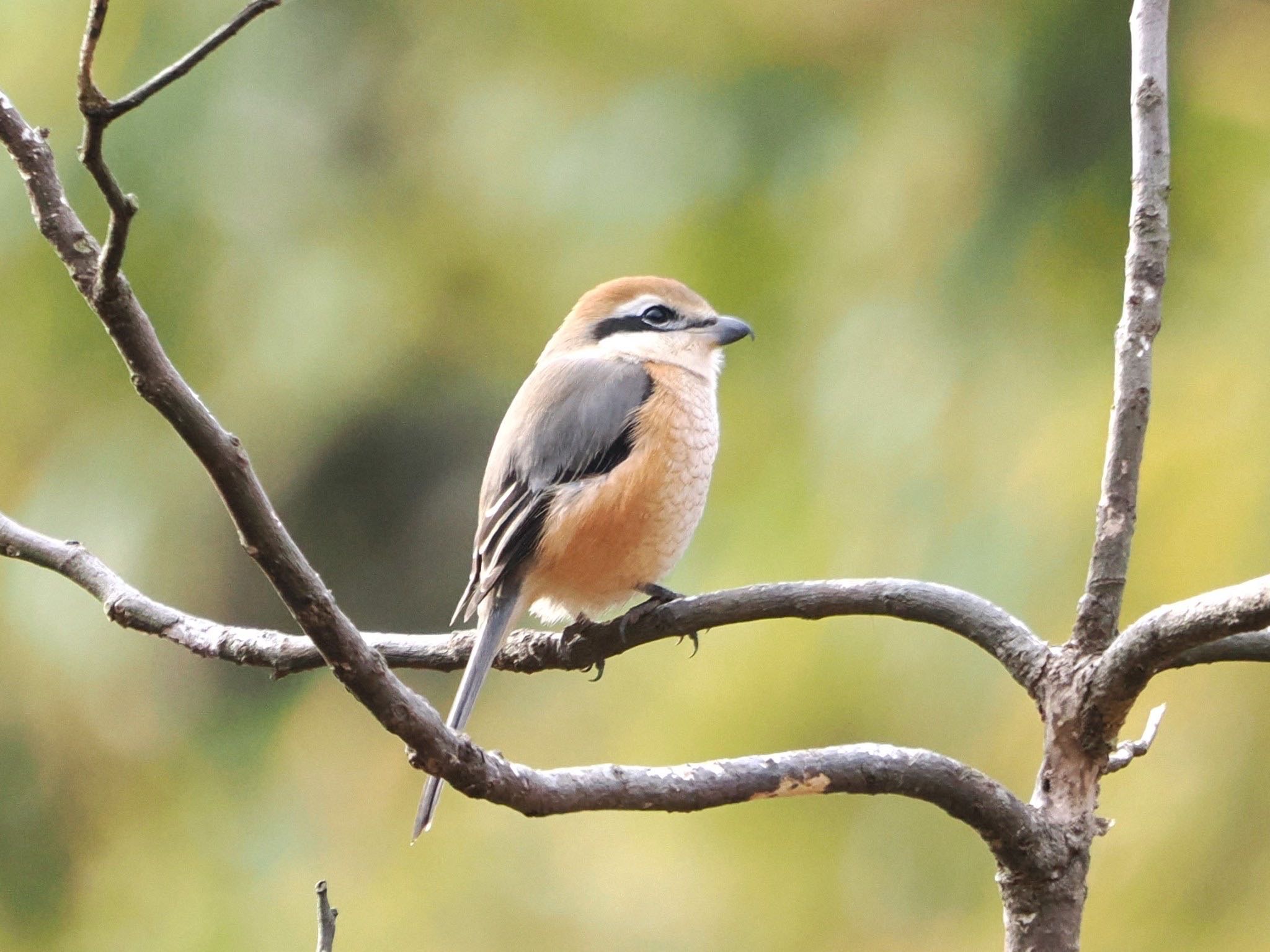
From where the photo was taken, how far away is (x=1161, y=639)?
3.66 feet

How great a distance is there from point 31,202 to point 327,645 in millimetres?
359

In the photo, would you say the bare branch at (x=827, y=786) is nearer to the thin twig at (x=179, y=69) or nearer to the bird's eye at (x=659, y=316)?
the thin twig at (x=179, y=69)

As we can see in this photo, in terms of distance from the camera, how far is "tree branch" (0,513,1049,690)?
1.29 metres

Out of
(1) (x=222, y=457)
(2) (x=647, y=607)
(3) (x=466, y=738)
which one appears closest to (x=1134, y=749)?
(2) (x=647, y=607)

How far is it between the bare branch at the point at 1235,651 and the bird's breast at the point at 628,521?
3.07 feet

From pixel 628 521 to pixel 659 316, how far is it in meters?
0.53

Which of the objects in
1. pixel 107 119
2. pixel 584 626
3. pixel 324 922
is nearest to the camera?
pixel 107 119

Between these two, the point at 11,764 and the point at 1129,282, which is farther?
the point at 11,764

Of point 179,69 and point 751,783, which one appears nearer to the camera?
point 179,69

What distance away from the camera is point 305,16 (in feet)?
11.0

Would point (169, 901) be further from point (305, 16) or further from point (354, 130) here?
point (305, 16)

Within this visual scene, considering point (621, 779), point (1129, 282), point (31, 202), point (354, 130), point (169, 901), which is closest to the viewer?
point (31, 202)

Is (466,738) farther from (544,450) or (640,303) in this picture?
(640,303)

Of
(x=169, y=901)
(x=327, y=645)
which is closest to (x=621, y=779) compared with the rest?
(x=327, y=645)
